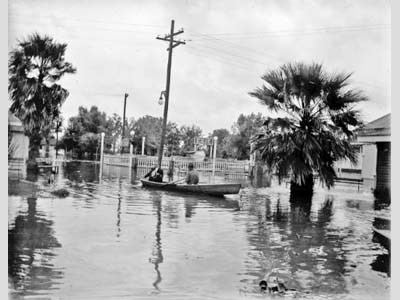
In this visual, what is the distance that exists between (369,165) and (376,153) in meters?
0.48

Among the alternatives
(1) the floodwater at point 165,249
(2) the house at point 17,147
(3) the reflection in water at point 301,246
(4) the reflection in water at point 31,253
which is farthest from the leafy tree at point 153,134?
(4) the reflection in water at point 31,253

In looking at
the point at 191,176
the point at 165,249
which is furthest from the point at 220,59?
the point at 165,249

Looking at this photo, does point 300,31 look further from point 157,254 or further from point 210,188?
point 210,188

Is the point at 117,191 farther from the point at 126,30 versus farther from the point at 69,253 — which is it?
the point at 126,30

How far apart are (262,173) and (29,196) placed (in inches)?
124

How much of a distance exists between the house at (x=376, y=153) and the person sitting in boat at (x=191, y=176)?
209 cm

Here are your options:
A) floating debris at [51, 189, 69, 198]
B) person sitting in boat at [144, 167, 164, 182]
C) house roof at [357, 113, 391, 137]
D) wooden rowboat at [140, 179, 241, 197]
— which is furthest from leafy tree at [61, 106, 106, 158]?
house roof at [357, 113, 391, 137]

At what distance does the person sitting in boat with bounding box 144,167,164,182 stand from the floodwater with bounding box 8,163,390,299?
0.99 ft

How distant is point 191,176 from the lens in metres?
5.89

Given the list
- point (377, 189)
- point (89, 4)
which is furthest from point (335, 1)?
point (89, 4)

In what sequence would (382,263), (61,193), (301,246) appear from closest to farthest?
(382,263) → (301,246) → (61,193)

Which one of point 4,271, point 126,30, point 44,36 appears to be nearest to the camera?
point 4,271

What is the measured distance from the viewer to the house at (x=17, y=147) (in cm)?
397

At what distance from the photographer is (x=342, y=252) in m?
4.40
